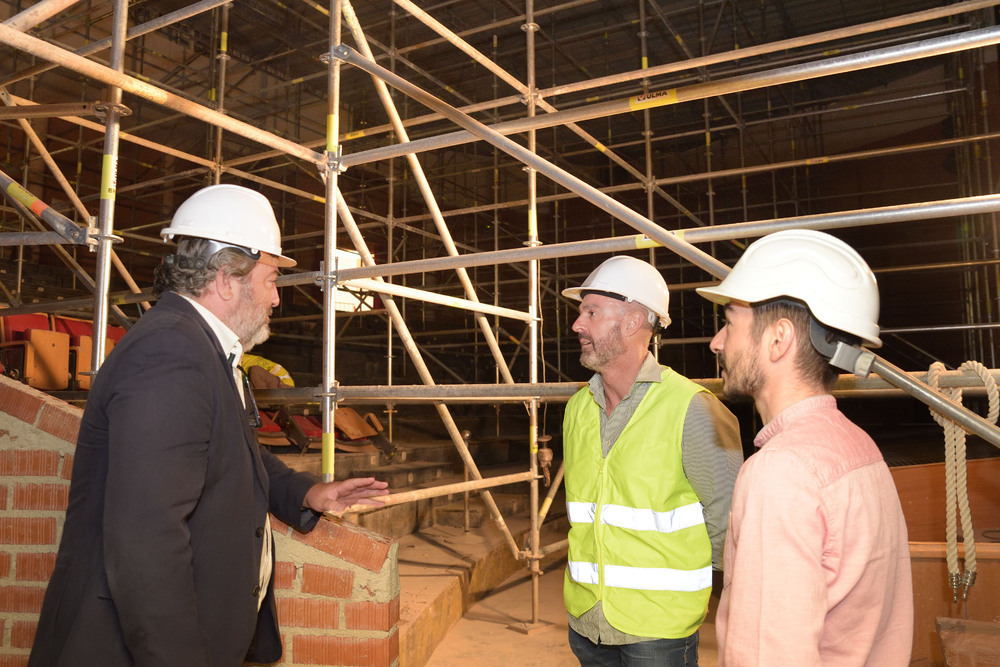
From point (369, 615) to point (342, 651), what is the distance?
167 millimetres

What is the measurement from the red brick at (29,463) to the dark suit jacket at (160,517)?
102 cm

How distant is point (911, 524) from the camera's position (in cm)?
471

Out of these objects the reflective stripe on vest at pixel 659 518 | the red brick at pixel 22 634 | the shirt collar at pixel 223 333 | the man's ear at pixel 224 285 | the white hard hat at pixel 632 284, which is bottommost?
the red brick at pixel 22 634

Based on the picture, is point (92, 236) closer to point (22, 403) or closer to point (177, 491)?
point (22, 403)

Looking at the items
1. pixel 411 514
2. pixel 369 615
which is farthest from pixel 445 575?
pixel 369 615

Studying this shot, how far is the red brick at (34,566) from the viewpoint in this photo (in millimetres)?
2494

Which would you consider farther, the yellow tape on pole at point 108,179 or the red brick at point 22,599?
the yellow tape on pole at point 108,179

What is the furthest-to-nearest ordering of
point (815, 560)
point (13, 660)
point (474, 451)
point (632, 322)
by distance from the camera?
point (474, 451) < point (632, 322) < point (13, 660) < point (815, 560)

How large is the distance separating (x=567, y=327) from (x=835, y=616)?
13.1 metres

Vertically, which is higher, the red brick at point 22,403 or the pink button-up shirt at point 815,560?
the red brick at point 22,403

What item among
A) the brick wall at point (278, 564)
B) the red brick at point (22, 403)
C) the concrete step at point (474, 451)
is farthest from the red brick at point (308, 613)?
the concrete step at point (474, 451)

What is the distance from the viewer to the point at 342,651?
2.52 m

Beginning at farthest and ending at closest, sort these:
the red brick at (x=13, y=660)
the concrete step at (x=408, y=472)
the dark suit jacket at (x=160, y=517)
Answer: the concrete step at (x=408, y=472)
the red brick at (x=13, y=660)
the dark suit jacket at (x=160, y=517)

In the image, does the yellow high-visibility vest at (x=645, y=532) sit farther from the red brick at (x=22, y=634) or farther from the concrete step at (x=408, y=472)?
the concrete step at (x=408, y=472)
